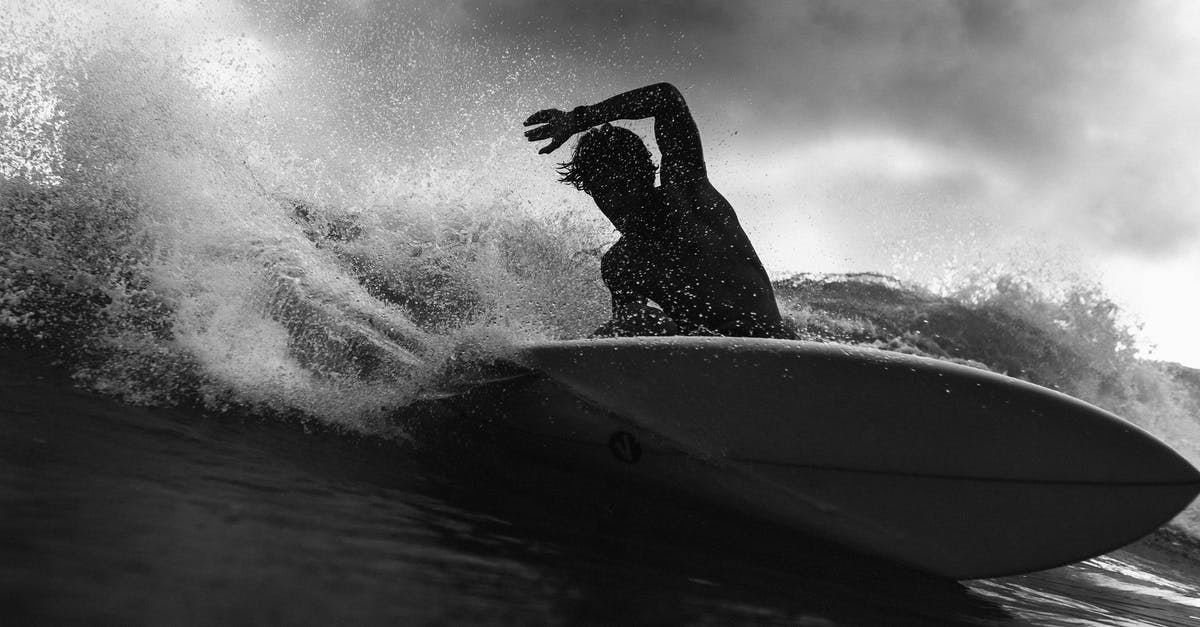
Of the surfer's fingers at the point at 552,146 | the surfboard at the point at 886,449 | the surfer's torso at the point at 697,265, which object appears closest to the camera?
the surfboard at the point at 886,449

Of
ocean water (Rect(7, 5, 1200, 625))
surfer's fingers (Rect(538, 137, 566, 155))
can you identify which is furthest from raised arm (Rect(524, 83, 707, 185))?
ocean water (Rect(7, 5, 1200, 625))

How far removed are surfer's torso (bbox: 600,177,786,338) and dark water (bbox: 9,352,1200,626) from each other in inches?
30.8

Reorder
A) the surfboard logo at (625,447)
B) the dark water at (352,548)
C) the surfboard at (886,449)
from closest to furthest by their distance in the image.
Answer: the dark water at (352,548)
the surfboard at (886,449)
the surfboard logo at (625,447)

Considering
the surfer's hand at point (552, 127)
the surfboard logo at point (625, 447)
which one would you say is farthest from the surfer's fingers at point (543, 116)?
the surfboard logo at point (625, 447)

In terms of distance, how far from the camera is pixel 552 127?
8.91 ft

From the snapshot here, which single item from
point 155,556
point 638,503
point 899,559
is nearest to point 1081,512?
point 899,559

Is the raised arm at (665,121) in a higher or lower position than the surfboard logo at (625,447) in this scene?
higher

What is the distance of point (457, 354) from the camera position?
2369 millimetres

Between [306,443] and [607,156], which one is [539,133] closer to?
[607,156]

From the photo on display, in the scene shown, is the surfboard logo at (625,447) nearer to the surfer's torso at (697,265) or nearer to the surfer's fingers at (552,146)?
the surfer's torso at (697,265)

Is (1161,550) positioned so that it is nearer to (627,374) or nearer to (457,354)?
(627,374)

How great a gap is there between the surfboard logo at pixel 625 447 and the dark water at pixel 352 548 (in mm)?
156

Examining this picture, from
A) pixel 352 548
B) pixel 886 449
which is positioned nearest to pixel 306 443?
pixel 352 548

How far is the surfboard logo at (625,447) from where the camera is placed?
215 centimetres
